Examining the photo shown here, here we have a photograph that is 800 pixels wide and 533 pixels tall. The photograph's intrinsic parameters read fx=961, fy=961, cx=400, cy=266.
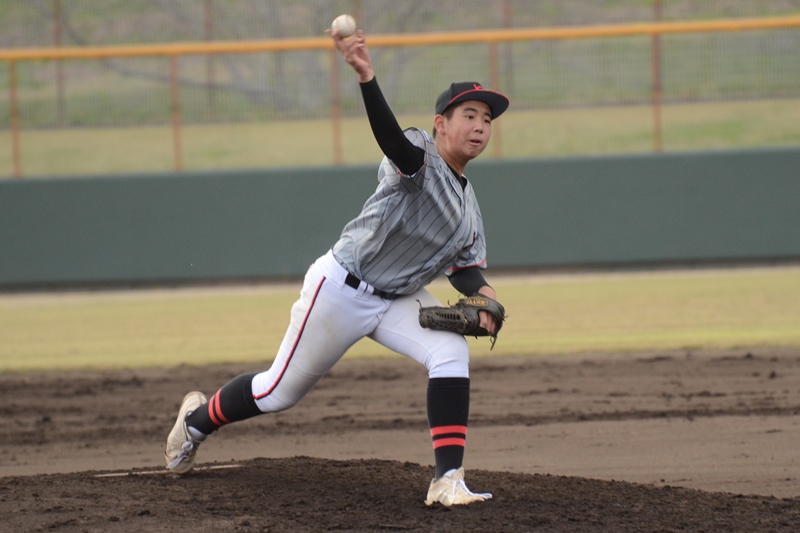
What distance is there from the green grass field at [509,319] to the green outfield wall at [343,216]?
0.29m

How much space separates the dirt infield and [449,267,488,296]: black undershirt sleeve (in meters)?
0.77

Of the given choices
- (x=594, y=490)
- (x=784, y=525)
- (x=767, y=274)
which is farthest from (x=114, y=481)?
(x=767, y=274)

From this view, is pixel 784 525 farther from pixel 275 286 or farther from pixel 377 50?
pixel 377 50

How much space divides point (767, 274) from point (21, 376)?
8.29m

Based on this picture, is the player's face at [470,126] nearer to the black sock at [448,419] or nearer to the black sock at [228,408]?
the black sock at [448,419]

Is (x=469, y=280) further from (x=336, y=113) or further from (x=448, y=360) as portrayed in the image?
(x=336, y=113)

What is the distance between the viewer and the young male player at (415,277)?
3381 millimetres

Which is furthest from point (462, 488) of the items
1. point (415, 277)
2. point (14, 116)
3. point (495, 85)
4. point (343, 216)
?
point (14, 116)

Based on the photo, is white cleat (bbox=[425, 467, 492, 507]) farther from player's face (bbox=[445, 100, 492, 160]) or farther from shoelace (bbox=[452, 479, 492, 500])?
player's face (bbox=[445, 100, 492, 160])

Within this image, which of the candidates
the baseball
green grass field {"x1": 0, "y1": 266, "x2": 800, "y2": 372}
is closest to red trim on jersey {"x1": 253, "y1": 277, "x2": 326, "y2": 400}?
the baseball

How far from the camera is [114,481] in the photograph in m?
3.91

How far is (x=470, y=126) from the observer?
3.39 m

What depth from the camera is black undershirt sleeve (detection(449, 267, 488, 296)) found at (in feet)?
12.3

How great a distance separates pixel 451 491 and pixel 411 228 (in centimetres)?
94
